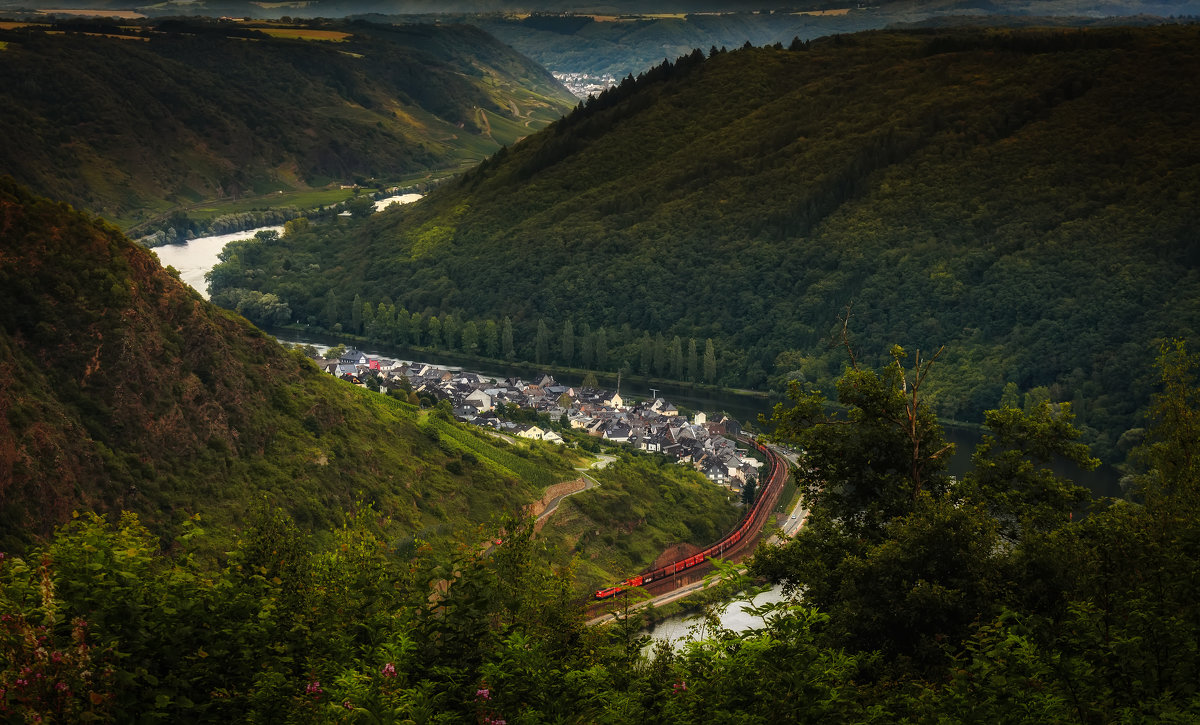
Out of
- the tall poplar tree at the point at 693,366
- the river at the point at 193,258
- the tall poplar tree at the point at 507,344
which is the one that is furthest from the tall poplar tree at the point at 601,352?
the river at the point at 193,258

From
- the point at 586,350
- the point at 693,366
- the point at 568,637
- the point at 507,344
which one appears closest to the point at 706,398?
the point at 693,366

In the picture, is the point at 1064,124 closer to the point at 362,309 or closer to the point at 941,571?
the point at 362,309

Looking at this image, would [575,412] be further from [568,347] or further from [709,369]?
[568,347]

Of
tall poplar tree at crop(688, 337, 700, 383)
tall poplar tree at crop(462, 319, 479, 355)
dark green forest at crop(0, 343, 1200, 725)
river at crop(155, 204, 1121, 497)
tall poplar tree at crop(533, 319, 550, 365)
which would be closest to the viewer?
dark green forest at crop(0, 343, 1200, 725)

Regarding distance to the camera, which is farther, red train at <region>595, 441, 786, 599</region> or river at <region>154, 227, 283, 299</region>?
river at <region>154, 227, 283, 299</region>

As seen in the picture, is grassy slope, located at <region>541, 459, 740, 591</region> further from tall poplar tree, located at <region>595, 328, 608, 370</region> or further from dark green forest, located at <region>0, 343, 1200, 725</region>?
tall poplar tree, located at <region>595, 328, 608, 370</region>

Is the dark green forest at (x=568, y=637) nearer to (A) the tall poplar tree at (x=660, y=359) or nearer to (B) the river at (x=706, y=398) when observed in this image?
(B) the river at (x=706, y=398)

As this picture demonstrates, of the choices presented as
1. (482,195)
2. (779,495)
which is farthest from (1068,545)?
(482,195)

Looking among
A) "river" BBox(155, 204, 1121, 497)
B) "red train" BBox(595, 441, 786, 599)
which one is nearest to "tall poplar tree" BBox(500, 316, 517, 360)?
"river" BBox(155, 204, 1121, 497)
